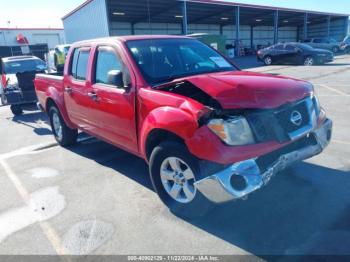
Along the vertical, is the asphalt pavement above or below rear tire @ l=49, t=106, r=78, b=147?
below

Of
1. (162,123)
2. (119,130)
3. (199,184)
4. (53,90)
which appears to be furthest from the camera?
(53,90)

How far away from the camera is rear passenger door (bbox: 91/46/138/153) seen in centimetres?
380

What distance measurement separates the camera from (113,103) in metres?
4.03

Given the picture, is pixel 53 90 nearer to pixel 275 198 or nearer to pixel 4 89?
pixel 275 198

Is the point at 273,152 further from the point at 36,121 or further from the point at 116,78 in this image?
the point at 36,121

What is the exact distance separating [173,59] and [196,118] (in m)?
1.59

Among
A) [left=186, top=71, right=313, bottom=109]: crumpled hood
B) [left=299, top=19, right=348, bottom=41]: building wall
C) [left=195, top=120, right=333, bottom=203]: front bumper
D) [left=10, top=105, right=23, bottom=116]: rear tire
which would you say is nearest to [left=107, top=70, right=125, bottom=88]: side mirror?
[left=186, top=71, right=313, bottom=109]: crumpled hood

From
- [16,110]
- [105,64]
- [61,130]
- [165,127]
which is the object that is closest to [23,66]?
[16,110]

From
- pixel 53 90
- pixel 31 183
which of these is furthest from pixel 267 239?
pixel 53 90

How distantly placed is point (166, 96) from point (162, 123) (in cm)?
29

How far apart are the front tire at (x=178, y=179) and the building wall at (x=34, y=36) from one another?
40.1 metres

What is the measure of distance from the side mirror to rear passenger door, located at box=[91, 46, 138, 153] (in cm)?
5

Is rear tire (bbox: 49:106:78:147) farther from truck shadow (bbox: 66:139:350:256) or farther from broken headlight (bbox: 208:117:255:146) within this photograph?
broken headlight (bbox: 208:117:255:146)

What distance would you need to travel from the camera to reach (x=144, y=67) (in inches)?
150
